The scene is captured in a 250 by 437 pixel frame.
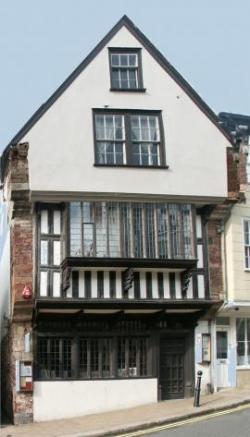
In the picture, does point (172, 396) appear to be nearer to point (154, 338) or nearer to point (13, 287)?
point (154, 338)

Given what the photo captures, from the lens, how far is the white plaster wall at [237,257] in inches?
977

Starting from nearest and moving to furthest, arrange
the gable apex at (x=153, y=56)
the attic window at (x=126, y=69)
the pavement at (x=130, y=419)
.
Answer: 1. the pavement at (x=130, y=419)
2. the gable apex at (x=153, y=56)
3. the attic window at (x=126, y=69)

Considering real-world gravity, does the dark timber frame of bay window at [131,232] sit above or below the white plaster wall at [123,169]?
below

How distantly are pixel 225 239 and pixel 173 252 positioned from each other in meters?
2.33

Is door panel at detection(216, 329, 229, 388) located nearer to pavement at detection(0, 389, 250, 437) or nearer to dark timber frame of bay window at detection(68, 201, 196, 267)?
pavement at detection(0, 389, 250, 437)

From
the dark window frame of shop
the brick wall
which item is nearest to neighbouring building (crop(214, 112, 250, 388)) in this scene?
the dark window frame of shop

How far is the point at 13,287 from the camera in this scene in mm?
23562

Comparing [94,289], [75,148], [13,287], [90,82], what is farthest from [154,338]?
[90,82]

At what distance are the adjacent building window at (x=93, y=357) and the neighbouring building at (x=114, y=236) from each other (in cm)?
3

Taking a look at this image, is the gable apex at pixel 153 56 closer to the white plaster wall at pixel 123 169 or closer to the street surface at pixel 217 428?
the white plaster wall at pixel 123 169

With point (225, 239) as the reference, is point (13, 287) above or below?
below

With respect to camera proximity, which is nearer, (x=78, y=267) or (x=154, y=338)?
(x=78, y=267)

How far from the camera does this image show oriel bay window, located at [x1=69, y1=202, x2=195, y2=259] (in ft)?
76.0

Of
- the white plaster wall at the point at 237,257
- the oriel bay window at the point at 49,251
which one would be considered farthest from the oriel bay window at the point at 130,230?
the white plaster wall at the point at 237,257
